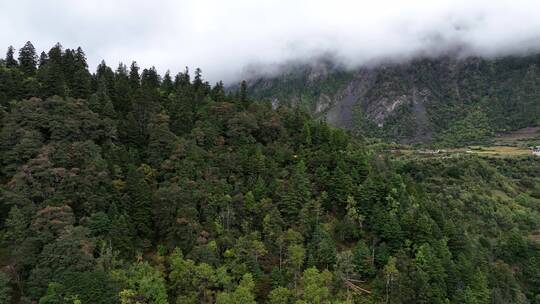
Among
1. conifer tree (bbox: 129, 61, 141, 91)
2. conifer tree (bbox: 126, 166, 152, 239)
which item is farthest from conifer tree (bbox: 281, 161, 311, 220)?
conifer tree (bbox: 129, 61, 141, 91)

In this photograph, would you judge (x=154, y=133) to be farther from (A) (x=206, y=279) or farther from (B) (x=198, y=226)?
(A) (x=206, y=279)

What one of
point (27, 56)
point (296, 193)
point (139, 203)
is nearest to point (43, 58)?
point (27, 56)

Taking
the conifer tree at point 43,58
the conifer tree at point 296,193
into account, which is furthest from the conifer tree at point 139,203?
the conifer tree at point 43,58

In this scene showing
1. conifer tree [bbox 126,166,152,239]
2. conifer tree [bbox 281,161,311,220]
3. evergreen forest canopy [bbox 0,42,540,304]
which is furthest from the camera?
conifer tree [bbox 281,161,311,220]

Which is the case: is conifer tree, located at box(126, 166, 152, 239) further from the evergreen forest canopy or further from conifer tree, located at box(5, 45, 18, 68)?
conifer tree, located at box(5, 45, 18, 68)

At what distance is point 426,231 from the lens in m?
69.1

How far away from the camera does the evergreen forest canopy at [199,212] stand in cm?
5506

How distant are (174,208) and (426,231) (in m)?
38.3

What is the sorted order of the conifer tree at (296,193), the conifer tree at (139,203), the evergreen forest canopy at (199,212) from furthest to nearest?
the conifer tree at (296,193), the conifer tree at (139,203), the evergreen forest canopy at (199,212)

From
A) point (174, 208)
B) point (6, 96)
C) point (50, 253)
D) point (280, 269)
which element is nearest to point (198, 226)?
point (174, 208)

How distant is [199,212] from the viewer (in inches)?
2650

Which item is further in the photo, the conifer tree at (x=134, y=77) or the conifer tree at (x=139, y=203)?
the conifer tree at (x=134, y=77)

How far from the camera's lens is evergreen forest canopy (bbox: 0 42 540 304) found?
55062 mm

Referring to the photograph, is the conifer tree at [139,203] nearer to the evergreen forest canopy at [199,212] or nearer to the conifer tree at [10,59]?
the evergreen forest canopy at [199,212]
